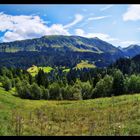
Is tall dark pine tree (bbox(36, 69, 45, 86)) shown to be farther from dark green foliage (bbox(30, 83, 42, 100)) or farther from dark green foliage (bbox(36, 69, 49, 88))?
dark green foliage (bbox(30, 83, 42, 100))

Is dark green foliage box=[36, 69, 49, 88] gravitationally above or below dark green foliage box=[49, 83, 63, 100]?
above

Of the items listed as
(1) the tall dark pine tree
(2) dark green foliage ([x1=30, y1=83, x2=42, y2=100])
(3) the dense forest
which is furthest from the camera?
(1) the tall dark pine tree

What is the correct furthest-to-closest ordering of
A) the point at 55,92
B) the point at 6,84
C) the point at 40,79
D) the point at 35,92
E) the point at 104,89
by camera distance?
1. the point at 40,79
2. the point at 6,84
3. the point at 55,92
4. the point at 35,92
5. the point at 104,89

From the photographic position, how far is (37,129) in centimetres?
1041

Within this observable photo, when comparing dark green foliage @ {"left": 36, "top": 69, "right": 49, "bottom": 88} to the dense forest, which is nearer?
the dense forest

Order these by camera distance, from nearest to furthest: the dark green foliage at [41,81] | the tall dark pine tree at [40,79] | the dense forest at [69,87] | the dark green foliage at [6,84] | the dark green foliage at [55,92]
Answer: the dense forest at [69,87] → the dark green foliage at [55,92] → the dark green foliage at [6,84] → the dark green foliage at [41,81] → the tall dark pine tree at [40,79]

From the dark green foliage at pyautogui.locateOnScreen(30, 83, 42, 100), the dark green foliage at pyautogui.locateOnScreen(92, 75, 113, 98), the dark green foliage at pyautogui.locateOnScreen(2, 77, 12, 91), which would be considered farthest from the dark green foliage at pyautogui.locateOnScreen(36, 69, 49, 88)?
the dark green foliage at pyautogui.locateOnScreen(92, 75, 113, 98)

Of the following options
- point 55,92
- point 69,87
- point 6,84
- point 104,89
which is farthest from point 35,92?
point 104,89

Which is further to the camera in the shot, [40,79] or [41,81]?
[40,79]

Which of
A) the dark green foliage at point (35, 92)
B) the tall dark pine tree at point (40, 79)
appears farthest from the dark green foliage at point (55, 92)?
the tall dark pine tree at point (40, 79)

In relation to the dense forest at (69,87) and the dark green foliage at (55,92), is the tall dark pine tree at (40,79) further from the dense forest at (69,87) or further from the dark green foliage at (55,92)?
the dark green foliage at (55,92)

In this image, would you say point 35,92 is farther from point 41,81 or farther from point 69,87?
point 41,81
